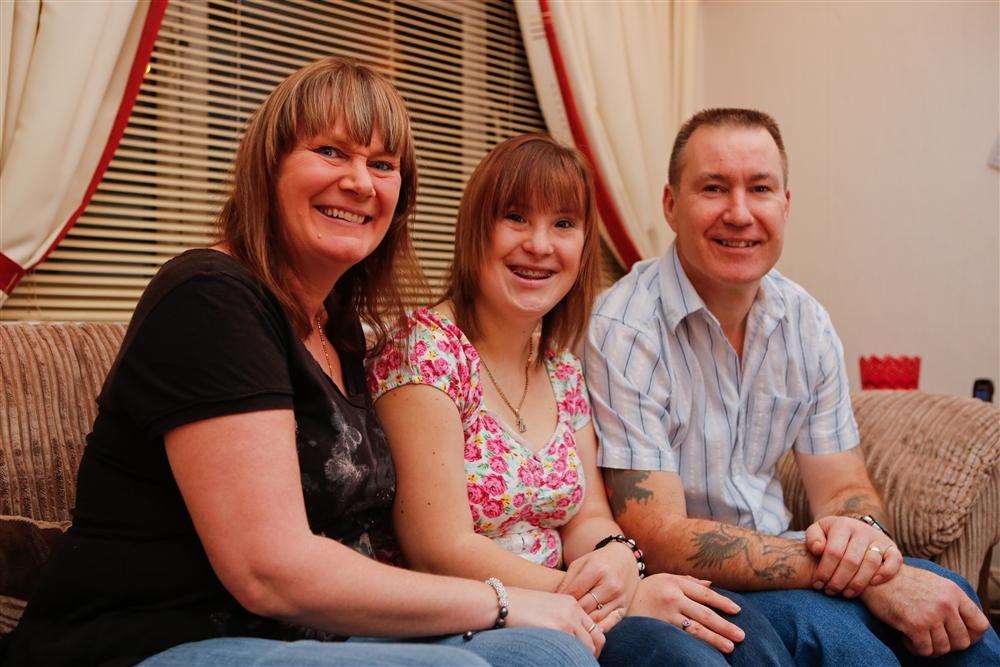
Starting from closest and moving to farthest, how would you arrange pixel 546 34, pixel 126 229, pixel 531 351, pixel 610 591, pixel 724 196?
pixel 610 591 < pixel 531 351 < pixel 724 196 < pixel 126 229 < pixel 546 34

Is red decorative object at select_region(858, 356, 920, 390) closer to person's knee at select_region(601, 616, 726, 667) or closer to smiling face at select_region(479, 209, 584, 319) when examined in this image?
smiling face at select_region(479, 209, 584, 319)

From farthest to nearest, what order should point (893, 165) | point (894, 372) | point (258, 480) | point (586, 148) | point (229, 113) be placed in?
point (586, 148) → point (893, 165) → point (894, 372) → point (229, 113) → point (258, 480)

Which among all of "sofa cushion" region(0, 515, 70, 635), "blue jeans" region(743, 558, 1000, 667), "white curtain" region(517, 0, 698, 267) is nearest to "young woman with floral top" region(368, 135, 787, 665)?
"blue jeans" region(743, 558, 1000, 667)

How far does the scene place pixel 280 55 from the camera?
258 centimetres

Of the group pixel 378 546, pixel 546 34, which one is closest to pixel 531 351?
pixel 378 546

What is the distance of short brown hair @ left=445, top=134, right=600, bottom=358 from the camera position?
5.19 ft

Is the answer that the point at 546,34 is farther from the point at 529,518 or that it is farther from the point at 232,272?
the point at 232,272

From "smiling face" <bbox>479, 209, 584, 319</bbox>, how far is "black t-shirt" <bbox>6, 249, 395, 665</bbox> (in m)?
0.51

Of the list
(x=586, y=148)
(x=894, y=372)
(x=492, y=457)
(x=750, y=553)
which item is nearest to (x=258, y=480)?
(x=492, y=457)

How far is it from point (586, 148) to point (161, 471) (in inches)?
89.7

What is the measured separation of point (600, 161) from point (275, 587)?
2.26 m

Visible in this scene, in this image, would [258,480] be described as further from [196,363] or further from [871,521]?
[871,521]

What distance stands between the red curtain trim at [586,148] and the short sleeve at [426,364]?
59.9 inches

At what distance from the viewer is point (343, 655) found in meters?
1.00
